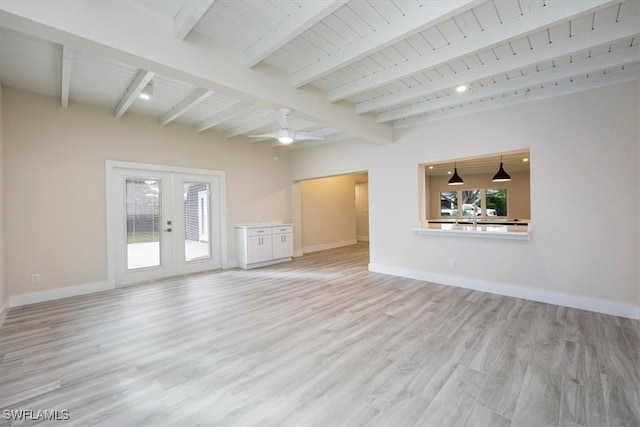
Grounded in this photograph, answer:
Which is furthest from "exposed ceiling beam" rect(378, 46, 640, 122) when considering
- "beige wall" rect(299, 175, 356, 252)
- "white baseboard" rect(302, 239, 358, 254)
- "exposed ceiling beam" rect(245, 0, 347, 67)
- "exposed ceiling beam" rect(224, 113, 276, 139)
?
"white baseboard" rect(302, 239, 358, 254)

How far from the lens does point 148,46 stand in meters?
2.28

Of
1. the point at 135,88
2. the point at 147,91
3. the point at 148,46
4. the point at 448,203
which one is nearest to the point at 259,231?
the point at 147,91

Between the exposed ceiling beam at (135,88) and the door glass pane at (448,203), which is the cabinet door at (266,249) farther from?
the door glass pane at (448,203)

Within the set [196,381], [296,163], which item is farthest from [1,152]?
[296,163]

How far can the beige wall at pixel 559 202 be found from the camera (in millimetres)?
3268

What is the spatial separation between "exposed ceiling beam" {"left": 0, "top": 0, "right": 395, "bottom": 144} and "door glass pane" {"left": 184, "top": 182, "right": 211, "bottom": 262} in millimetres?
3221

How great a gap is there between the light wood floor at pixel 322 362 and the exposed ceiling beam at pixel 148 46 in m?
2.52

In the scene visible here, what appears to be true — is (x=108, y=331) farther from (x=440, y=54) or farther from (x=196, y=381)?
(x=440, y=54)

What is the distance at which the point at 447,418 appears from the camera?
1.74 m

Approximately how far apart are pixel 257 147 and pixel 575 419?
6494 mm

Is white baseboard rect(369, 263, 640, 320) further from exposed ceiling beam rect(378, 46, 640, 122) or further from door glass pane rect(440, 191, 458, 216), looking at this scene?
door glass pane rect(440, 191, 458, 216)

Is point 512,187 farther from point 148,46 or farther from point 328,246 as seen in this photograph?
point 148,46

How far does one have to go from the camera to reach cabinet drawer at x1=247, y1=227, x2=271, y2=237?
A: 237 inches

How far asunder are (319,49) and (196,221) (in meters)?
4.27
